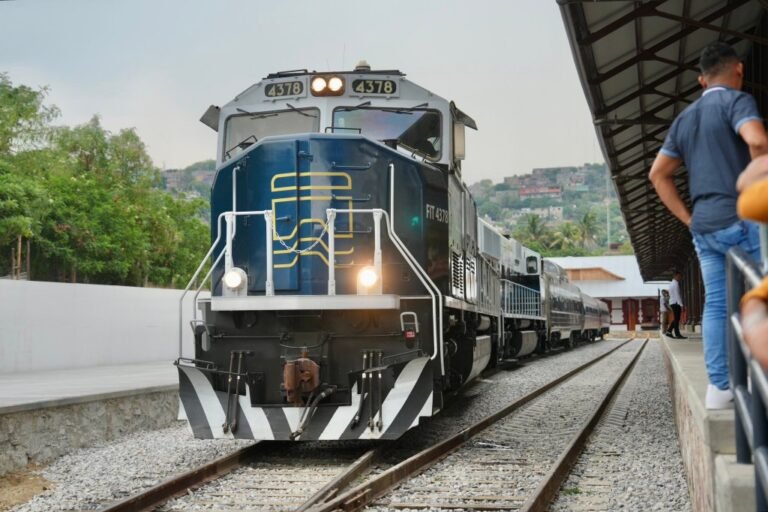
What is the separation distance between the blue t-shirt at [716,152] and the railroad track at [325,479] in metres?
2.16

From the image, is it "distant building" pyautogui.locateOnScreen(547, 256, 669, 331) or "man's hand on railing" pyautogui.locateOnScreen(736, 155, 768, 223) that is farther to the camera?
"distant building" pyautogui.locateOnScreen(547, 256, 669, 331)


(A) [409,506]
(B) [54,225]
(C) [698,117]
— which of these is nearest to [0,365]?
(A) [409,506]

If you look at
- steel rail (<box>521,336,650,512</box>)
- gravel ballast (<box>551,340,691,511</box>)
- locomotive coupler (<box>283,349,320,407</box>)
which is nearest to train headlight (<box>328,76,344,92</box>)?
locomotive coupler (<box>283,349,320,407</box>)

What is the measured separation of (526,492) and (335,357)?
200 centimetres

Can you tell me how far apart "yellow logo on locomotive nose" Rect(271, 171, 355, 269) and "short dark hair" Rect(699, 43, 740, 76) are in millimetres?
3749

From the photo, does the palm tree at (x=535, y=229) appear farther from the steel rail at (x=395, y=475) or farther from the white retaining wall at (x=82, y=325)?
the steel rail at (x=395, y=475)

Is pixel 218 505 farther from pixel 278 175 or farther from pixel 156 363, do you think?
pixel 156 363

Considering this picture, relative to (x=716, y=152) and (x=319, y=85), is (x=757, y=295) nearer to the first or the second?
(x=716, y=152)

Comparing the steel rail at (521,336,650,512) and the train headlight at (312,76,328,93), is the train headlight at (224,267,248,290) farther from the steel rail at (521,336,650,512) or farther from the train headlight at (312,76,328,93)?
the steel rail at (521,336,650,512)

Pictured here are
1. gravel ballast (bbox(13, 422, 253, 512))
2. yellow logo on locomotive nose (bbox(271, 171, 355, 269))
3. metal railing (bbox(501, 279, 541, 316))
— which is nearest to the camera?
gravel ballast (bbox(13, 422, 253, 512))

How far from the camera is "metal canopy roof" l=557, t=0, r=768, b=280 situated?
8.48 m

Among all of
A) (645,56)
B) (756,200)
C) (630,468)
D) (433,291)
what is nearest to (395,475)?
(433,291)

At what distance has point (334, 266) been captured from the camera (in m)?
7.23

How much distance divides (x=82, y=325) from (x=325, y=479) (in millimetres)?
11617
